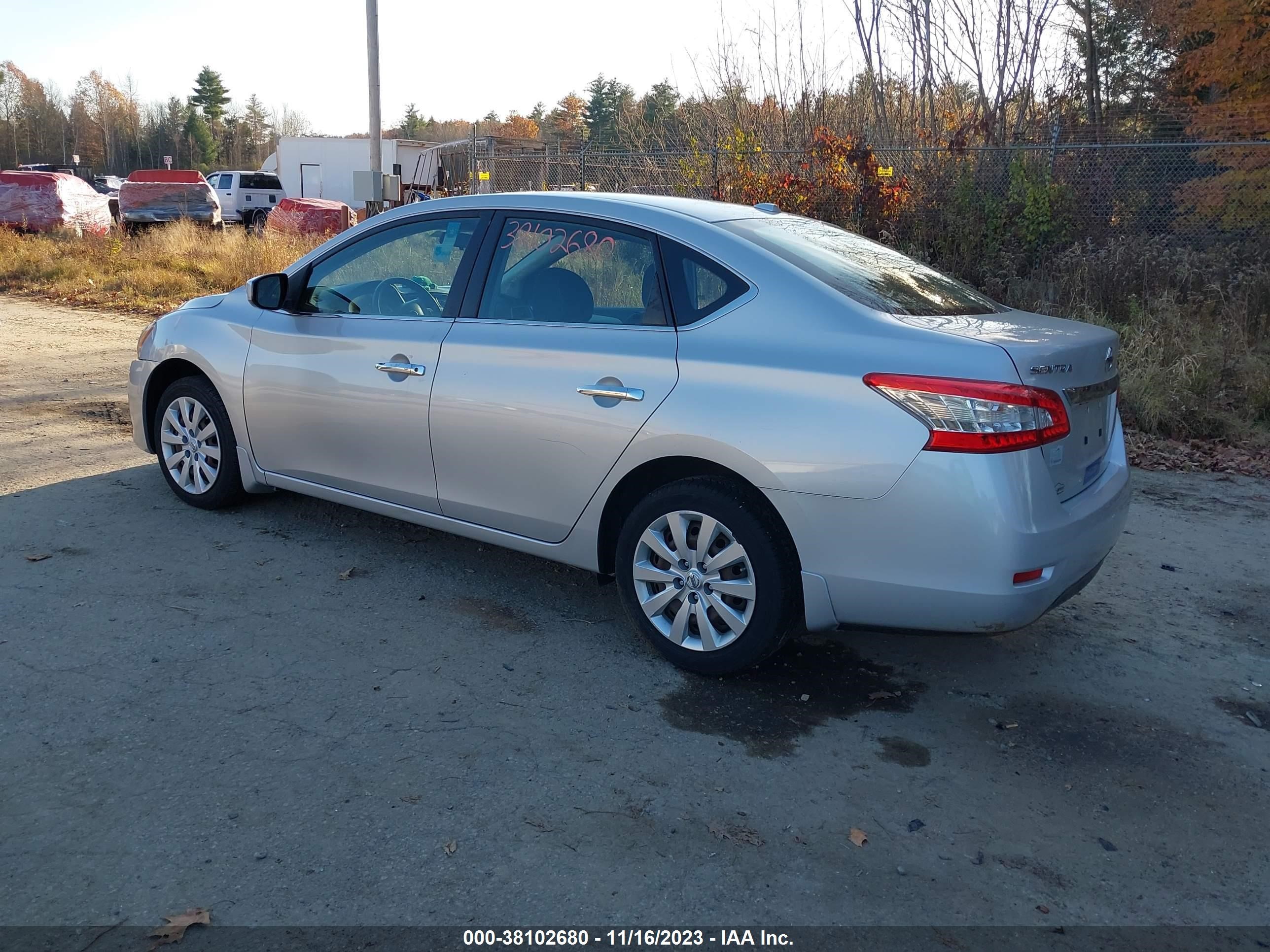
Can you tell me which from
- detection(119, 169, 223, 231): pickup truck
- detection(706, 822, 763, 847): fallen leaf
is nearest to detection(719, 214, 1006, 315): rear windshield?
detection(706, 822, 763, 847): fallen leaf

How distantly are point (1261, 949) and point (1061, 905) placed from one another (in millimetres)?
460

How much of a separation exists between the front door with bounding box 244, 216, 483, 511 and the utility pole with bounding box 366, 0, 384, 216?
33.1 ft

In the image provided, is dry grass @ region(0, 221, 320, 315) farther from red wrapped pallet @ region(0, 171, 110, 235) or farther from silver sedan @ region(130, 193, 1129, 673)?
silver sedan @ region(130, 193, 1129, 673)

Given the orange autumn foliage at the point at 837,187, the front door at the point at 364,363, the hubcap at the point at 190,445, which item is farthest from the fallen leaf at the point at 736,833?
the orange autumn foliage at the point at 837,187

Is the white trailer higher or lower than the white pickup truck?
higher

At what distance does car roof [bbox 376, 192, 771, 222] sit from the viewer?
432 cm

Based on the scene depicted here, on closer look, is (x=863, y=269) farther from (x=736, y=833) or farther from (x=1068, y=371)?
(x=736, y=833)

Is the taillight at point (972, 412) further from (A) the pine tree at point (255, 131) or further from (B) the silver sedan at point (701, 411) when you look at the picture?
(A) the pine tree at point (255, 131)

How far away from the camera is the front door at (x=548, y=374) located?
4.02 m

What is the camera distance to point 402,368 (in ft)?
15.1

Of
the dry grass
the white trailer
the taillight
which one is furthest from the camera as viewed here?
the white trailer

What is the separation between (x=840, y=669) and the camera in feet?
13.6

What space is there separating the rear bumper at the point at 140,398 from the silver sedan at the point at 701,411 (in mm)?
762

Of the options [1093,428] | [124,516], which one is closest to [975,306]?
[1093,428]
